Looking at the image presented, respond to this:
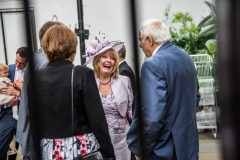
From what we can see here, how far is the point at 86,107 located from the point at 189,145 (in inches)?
30.3

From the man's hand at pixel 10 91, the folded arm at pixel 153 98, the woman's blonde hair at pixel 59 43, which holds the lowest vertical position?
the man's hand at pixel 10 91

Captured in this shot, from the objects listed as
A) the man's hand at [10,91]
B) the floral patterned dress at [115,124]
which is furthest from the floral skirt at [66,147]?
the man's hand at [10,91]

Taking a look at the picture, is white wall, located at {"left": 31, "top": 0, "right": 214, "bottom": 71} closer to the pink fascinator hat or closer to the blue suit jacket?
the pink fascinator hat

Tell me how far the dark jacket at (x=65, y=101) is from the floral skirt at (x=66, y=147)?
3 cm

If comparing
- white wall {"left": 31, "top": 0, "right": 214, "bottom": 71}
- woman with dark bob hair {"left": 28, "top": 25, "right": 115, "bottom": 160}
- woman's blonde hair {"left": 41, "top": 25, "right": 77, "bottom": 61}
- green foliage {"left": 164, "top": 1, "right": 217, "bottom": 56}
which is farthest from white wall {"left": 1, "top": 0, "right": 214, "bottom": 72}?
woman with dark bob hair {"left": 28, "top": 25, "right": 115, "bottom": 160}

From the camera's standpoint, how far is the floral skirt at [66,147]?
265 centimetres

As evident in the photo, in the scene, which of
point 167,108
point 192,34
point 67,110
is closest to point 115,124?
point 167,108

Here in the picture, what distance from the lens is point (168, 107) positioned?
2793 millimetres

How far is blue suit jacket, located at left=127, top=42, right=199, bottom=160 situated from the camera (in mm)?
2705

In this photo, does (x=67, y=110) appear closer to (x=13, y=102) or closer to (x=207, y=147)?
(x=13, y=102)

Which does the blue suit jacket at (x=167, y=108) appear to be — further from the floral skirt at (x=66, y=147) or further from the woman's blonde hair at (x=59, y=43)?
the woman's blonde hair at (x=59, y=43)

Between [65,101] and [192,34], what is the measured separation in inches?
232

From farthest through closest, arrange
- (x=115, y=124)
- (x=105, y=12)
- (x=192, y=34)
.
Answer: (x=105, y=12)
(x=192, y=34)
(x=115, y=124)

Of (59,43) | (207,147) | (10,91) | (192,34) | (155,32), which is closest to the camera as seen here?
(59,43)
